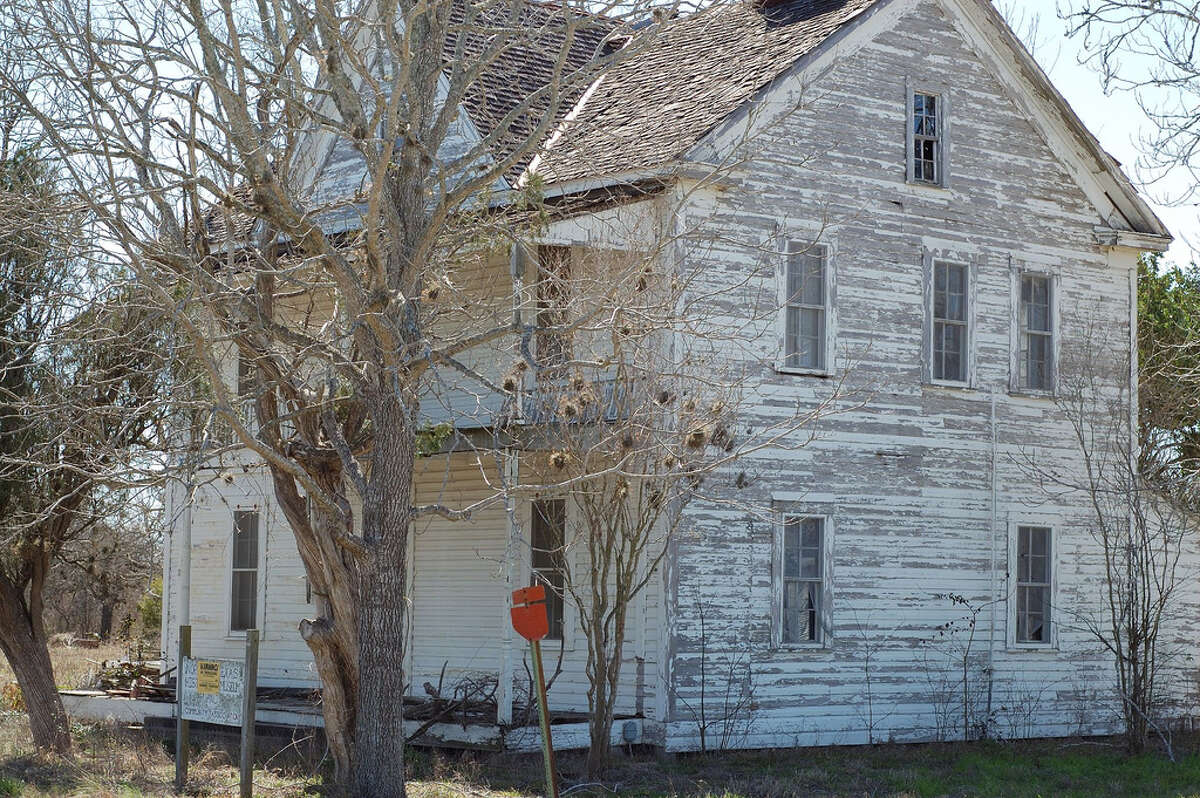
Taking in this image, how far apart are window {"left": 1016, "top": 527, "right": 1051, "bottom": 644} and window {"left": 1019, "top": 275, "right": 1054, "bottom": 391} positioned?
1.95 metres

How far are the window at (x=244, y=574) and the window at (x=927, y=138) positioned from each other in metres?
10.4

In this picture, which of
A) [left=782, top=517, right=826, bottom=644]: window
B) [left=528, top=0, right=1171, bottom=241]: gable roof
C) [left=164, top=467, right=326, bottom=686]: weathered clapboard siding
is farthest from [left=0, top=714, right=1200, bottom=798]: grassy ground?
[left=528, top=0, right=1171, bottom=241]: gable roof

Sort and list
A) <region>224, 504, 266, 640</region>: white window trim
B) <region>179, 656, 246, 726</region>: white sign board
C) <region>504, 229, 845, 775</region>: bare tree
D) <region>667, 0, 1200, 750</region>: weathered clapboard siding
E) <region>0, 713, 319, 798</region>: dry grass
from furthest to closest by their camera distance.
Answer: <region>224, 504, 266, 640</region>: white window trim, <region>667, 0, 1200, 750</region>: weathered clapboard siding, <region>504, 229, 845, 775</region>: bare tree, <region>0, 713, 319, 798</region>: dry grass, <region>179, 656, 246, 726</region>: white sign board

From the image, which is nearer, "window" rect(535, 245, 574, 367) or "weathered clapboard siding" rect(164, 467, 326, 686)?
"window" rect(535, 245, 574, 367)

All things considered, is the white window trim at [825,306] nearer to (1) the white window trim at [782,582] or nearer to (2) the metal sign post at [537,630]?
(1) the white window trim at [782,582]

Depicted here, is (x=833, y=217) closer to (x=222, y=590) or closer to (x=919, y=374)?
(x=919, y=374)

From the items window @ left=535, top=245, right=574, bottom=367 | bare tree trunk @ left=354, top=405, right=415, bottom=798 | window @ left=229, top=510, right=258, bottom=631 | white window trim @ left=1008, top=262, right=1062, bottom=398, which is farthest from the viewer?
window @ left=229, top=510, right=258, bottom=631

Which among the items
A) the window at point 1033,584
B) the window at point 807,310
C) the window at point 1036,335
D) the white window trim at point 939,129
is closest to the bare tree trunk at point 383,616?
the window at point 807,310

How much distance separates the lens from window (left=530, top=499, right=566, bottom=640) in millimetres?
17891

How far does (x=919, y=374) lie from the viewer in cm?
1862

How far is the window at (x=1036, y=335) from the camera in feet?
64.7

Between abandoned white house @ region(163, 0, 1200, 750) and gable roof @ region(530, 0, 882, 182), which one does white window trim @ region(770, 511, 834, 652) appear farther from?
gable roof @ region(530, 0, 882, 182)

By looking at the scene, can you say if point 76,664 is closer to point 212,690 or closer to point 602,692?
point 212,690

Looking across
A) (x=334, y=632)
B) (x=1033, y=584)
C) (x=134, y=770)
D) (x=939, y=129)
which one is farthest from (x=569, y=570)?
(x=939, y=129)
